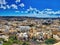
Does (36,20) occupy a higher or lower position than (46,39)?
higher

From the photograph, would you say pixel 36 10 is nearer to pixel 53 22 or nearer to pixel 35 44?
pixel 53 22

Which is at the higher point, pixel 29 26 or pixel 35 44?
pixel 29 26

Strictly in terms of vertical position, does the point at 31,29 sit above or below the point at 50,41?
above

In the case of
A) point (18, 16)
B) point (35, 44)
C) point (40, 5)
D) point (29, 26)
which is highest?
point (40, 5)

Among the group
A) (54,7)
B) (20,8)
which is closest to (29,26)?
(20,8)

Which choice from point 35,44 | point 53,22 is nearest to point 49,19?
point 53,22

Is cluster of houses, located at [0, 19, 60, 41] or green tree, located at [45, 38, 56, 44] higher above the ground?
cluster of houses, located at [0, 19, 60, 41]

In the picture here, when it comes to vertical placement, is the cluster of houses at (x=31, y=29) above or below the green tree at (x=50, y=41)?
above

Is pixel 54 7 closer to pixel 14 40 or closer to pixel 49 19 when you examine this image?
pixel 49 19
